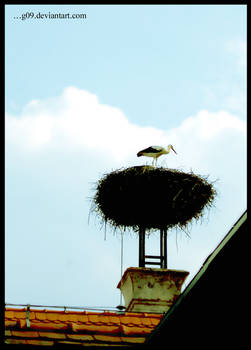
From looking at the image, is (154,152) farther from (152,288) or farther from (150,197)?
(152,288)

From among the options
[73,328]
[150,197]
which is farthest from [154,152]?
[73,328]

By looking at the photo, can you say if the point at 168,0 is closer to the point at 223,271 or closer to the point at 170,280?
the point at 223,271

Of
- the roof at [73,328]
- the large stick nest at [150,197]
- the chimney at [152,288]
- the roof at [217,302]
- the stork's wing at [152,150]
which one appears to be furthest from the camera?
the stork's wing at [152,150]

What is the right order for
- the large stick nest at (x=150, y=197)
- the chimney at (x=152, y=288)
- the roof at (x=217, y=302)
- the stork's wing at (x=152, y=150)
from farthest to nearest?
1. the stork's wing at (x=152, y=150)
2. the large stick nest at (x=150, y=197)
3. the chimney at (x=152, y=288)
4. the roof at (x=217, y=302)

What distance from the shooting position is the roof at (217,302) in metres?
4.37

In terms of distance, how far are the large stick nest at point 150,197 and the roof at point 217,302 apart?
8.62 metres

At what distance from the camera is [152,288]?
841 centimetres

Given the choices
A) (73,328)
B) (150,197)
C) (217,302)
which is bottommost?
(73,328)

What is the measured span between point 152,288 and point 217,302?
3641 mm

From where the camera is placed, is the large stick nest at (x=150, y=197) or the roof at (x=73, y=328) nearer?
the roof at (x=73, y=328)

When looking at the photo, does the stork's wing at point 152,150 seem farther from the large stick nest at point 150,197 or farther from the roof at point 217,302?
the roof at point 217,302

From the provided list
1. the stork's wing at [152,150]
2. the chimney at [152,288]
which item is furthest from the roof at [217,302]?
the stork's wing at [152,150]

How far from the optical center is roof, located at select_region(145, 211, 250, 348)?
4.37 m
